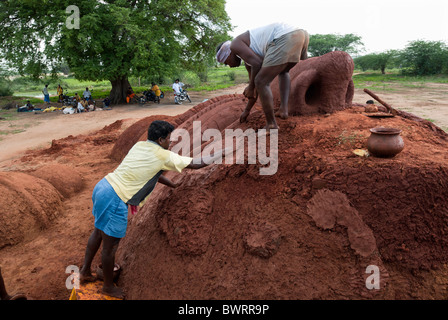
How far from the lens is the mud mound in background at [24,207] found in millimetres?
3629

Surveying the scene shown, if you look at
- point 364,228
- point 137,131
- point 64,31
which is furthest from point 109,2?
point 364,228

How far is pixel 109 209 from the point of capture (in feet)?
7.31

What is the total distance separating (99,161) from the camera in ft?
22.1

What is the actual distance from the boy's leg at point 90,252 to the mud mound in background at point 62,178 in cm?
Answer: 286

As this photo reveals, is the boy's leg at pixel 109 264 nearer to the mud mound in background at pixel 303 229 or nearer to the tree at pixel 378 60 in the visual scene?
the mud mound in background at pixel 303 229

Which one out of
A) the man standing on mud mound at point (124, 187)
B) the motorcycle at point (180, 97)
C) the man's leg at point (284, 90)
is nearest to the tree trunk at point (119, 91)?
the motorcycle at point (180, 97)

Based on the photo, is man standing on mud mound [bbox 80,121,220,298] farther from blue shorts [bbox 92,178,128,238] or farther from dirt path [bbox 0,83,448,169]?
dirt path [bbox 0,83,448,169]

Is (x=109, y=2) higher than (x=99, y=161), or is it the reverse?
(x=109, y=2)

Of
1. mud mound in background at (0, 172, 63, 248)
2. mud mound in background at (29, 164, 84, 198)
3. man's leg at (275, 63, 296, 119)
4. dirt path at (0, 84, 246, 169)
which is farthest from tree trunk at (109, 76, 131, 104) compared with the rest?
man's leg at (275, 63, 296, 119)

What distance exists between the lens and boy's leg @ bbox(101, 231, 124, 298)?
2.26 m

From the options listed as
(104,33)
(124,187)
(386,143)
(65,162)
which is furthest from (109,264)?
(104,33)

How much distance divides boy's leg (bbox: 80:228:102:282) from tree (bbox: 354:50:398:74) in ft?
97.4
